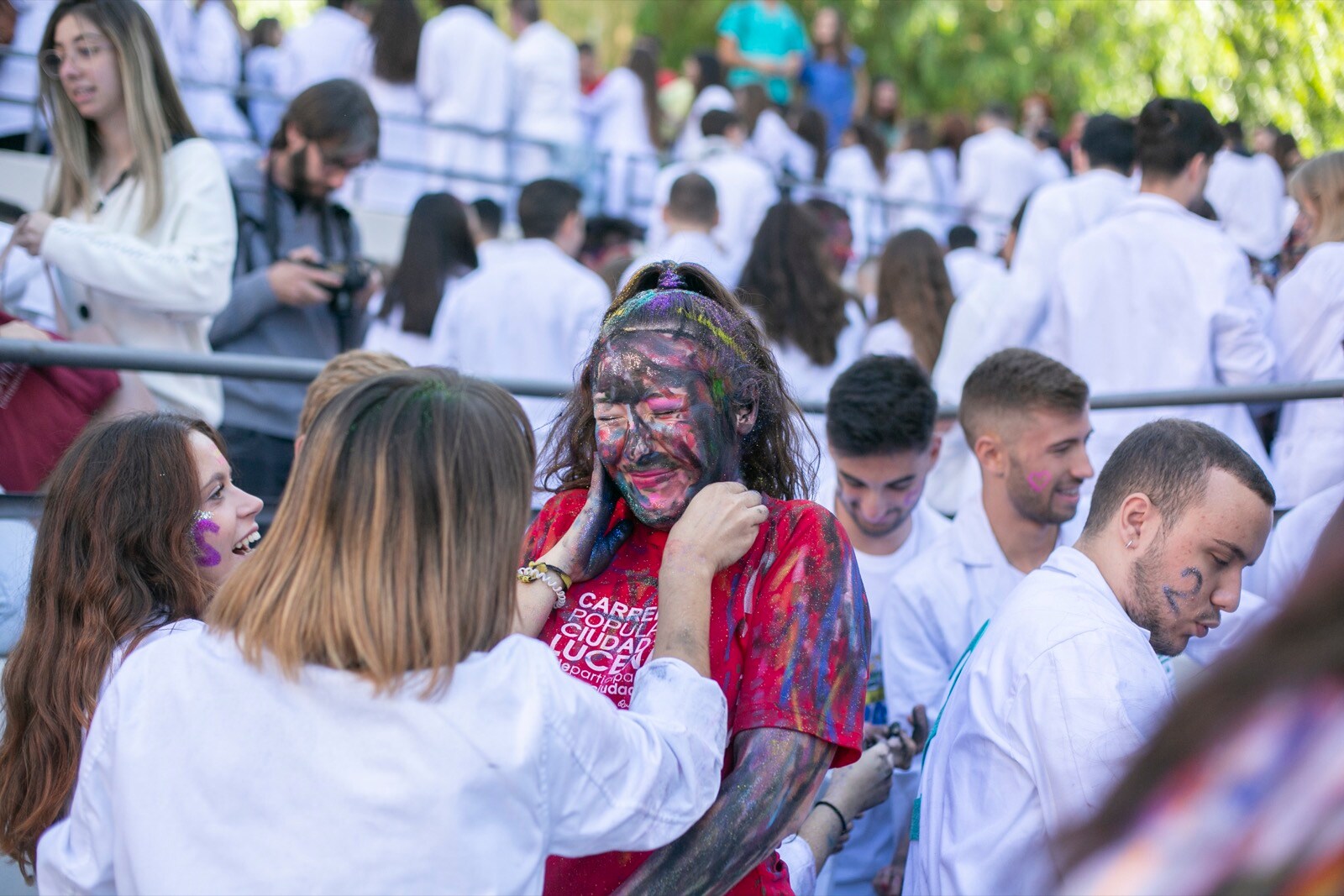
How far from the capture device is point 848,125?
12.2 metres

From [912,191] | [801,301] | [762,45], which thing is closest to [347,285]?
[801,301]

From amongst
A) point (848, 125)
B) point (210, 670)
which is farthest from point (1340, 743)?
point (848, 125)

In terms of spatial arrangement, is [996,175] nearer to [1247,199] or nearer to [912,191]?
[912,191]

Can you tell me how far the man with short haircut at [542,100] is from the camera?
29.9 feet

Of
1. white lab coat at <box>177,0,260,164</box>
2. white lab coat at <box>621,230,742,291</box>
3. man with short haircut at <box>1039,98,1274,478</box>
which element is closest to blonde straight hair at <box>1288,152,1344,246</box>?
man with short haircut at <box>1039,98,1274,478</box>

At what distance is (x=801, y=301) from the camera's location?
17.9 ft

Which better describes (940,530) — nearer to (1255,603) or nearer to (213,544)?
(1255,603)

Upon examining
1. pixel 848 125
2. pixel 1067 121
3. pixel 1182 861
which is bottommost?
pixel 1182 861

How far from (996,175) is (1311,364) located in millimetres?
6612

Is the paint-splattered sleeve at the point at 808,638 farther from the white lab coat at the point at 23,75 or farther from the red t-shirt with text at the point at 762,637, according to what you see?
the white lab coat at the point at 23,75

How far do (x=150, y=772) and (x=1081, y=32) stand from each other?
58.1ft

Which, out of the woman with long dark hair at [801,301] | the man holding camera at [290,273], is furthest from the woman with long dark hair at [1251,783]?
the woman with long dark hair at [801,301]

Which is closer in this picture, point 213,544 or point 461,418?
point 461,418

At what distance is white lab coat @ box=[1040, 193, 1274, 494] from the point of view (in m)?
4.47
